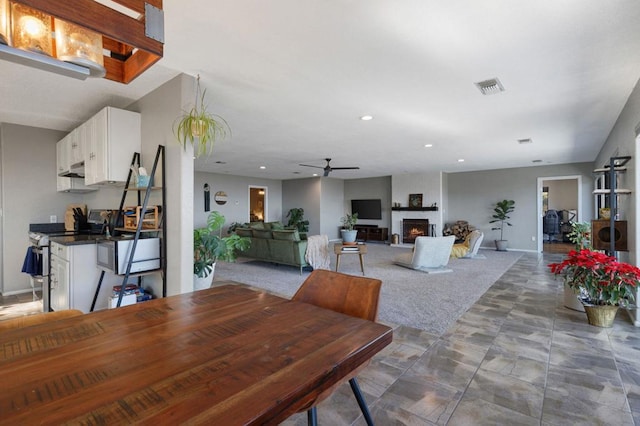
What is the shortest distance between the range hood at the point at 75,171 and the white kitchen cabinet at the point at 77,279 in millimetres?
999

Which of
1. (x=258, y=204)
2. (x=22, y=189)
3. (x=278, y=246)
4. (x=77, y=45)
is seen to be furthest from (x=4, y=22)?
(x=258, y=204)

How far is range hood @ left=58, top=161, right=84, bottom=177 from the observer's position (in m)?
3.59

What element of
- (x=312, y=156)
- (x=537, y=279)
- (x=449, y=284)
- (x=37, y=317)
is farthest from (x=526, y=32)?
(x=312, y=156)

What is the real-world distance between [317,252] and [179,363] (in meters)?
5.03

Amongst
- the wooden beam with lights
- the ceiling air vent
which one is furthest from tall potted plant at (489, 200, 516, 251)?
the wooden beam with lights

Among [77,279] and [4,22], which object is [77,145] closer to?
[77,279]

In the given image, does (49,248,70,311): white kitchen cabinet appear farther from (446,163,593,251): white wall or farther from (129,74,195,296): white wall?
(446,163,593,251): white wall

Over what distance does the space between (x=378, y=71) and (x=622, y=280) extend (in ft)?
9.69

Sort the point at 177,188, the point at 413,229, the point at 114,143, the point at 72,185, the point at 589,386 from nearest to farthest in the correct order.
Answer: the point at 589,386 < the point at 177,188 < the point at 114,143 < the point at 72,185 < the point at 413,229

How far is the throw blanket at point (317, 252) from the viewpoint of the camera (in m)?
Result: 5.67

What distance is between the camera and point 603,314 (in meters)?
3.01

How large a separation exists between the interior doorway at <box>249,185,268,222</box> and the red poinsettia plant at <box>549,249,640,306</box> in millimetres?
9197

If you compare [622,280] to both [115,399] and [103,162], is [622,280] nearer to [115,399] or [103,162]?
[115,399]

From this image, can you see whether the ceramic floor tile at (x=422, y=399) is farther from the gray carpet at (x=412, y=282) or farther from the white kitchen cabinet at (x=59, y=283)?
the white kitchen cabinet at (x=59, y=283)
